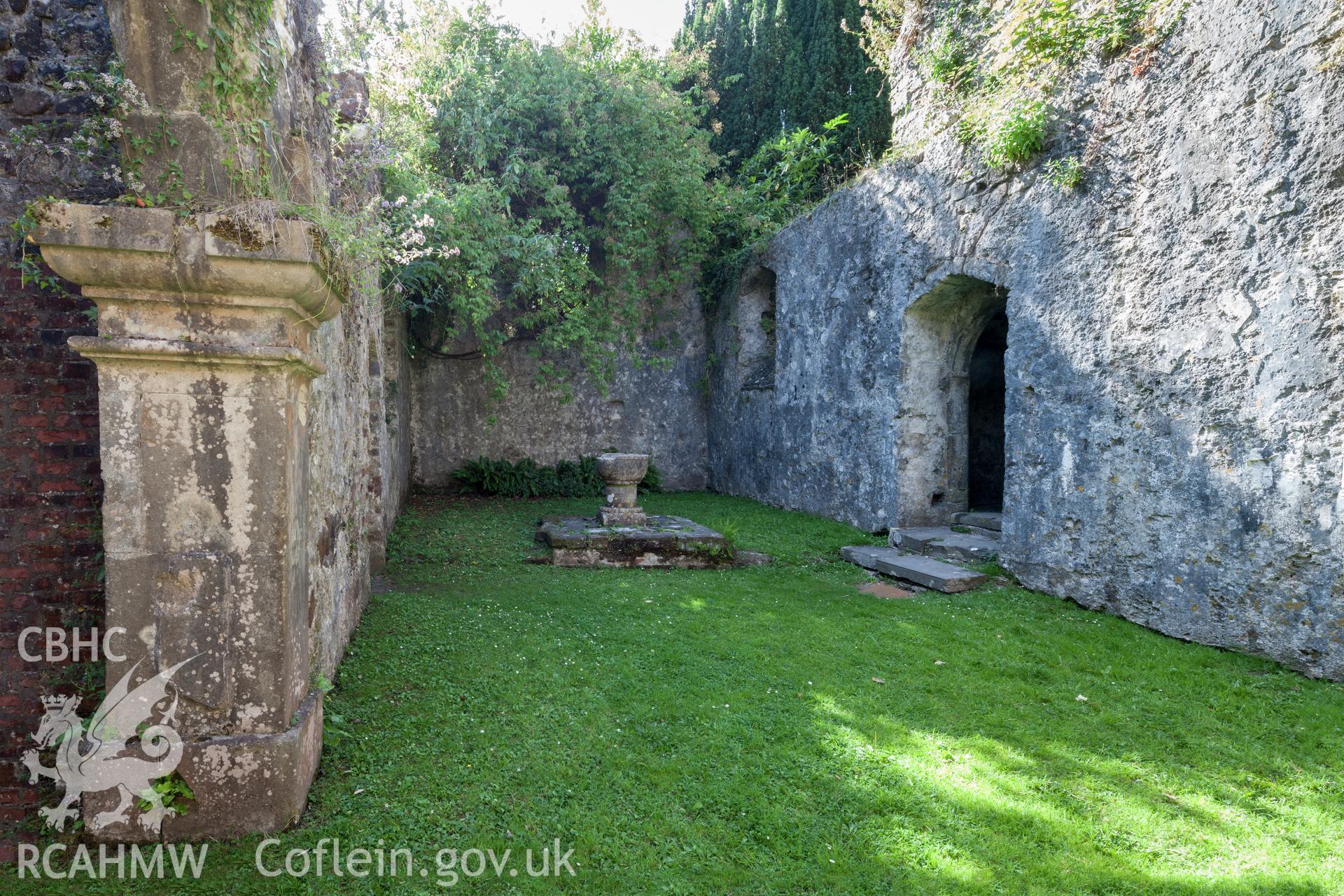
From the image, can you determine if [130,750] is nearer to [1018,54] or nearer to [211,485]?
[211,485]

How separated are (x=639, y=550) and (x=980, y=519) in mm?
3358

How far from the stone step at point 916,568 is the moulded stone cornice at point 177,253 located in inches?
194

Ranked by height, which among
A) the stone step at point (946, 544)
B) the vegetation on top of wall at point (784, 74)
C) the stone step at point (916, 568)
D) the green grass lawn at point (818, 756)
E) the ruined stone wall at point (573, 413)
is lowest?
the green grass lawn at point (818, 756)

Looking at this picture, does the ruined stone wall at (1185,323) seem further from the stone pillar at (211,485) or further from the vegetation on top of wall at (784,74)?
the vegetation on top of wall at (784,74)

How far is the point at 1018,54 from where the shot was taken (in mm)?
5742

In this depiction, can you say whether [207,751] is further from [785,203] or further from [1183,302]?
[785,203]

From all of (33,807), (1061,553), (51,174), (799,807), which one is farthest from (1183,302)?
(33,807)

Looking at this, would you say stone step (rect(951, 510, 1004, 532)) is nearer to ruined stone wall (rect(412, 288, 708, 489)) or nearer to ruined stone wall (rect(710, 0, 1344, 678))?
ruined stone wall (rect(710, 0, 1344, 678))

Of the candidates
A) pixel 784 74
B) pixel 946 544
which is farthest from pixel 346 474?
pixel 784 74

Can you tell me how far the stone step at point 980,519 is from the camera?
6.99 metres

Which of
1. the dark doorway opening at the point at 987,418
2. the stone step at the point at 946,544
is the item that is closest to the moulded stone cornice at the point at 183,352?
the stone step at the point at 946,544

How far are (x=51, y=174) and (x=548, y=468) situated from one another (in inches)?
360

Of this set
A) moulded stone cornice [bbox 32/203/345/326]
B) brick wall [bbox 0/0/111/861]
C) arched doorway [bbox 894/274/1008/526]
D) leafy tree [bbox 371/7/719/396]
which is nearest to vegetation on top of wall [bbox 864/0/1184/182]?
A: arched doorway [bbox 894/274/1008/526]

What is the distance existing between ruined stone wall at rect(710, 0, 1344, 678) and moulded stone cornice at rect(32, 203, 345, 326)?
4674 millimetres
